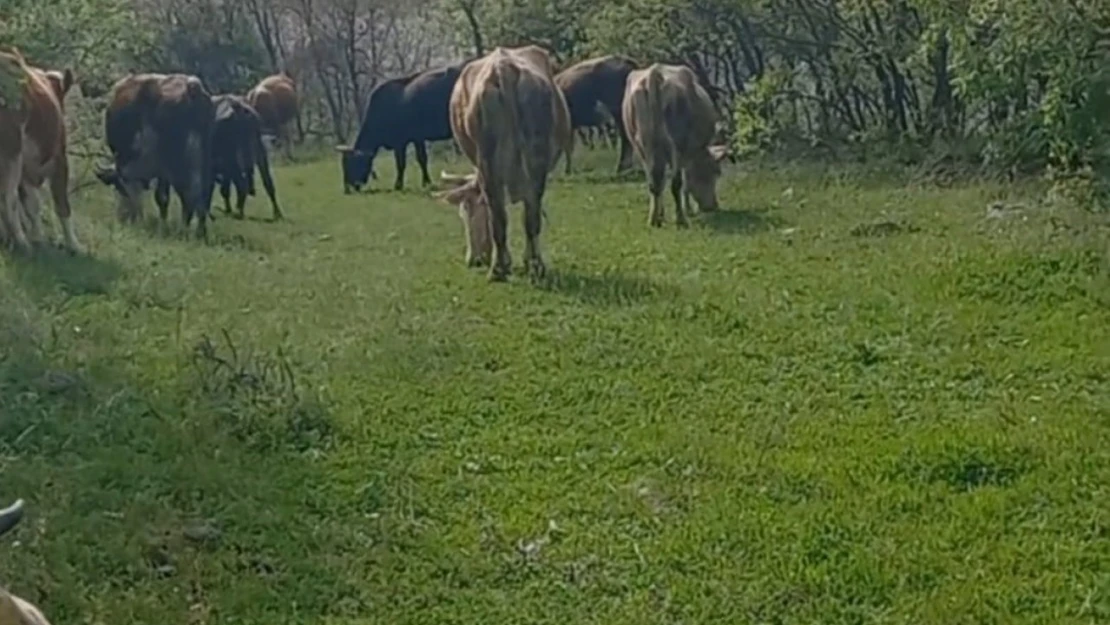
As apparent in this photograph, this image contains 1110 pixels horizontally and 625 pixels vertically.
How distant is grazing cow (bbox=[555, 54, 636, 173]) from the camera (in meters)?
24.1

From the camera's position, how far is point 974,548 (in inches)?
231

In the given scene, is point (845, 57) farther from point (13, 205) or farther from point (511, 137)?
point (13, 205)

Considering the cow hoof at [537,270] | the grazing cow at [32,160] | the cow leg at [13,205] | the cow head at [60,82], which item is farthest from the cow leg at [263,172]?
the cow hoof at [537,270]

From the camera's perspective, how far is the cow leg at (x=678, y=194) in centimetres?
1524

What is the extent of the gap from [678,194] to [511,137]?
173 inches

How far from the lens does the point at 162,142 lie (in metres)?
15.8

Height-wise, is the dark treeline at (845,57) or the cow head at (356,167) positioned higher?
the dark treeline at (845,57)

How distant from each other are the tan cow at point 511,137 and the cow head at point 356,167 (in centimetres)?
1168

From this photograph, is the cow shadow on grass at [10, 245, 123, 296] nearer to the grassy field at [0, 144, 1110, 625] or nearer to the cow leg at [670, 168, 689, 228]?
the grassy field at [0, 144, 1110, 625]

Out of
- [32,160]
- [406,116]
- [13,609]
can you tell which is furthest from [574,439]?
[406,116]

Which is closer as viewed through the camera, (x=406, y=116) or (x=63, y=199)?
(x=63, y=199)

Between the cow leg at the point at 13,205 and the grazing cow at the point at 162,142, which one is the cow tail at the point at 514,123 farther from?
the grazing cow at the point at 162,142

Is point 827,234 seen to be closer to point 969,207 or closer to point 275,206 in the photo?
point 969,207

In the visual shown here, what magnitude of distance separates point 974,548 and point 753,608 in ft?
3.04
